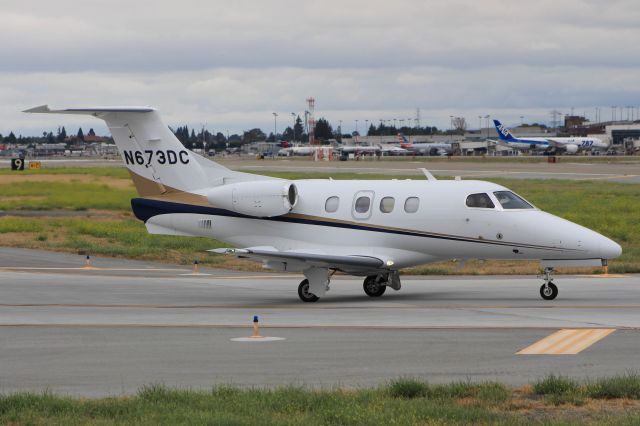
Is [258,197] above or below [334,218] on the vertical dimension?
above

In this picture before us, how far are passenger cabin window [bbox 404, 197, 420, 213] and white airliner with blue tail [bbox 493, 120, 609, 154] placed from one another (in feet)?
478


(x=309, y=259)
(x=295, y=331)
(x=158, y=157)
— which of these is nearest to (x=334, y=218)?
(x=309, y=259)

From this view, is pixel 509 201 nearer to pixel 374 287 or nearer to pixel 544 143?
pixel 374 287

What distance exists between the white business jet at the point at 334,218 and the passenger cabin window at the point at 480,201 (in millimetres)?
23

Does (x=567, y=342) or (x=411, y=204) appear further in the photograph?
(x=411, y=204)

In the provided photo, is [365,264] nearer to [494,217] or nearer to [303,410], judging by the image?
[494,217]

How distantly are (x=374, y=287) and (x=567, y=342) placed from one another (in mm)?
8756

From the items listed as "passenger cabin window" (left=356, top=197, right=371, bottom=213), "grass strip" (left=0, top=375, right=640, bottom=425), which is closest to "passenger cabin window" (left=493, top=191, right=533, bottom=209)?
"passenger cabin window" (left=356, top=197, right=371, bottom=213)

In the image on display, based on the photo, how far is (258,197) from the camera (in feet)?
86.7

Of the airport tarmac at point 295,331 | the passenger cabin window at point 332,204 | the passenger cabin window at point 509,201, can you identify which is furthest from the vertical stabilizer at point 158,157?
the passenger cabin window at point 509,201

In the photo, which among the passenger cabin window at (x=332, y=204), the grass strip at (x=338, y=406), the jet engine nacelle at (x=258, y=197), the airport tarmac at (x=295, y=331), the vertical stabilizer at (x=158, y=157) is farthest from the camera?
the vertical stabilizer at (x=158, y=157)

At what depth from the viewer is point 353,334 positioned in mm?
19922

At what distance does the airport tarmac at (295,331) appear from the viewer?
16.1 meters

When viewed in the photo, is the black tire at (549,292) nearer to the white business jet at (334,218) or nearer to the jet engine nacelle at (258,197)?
the white business jet at (334,218)
